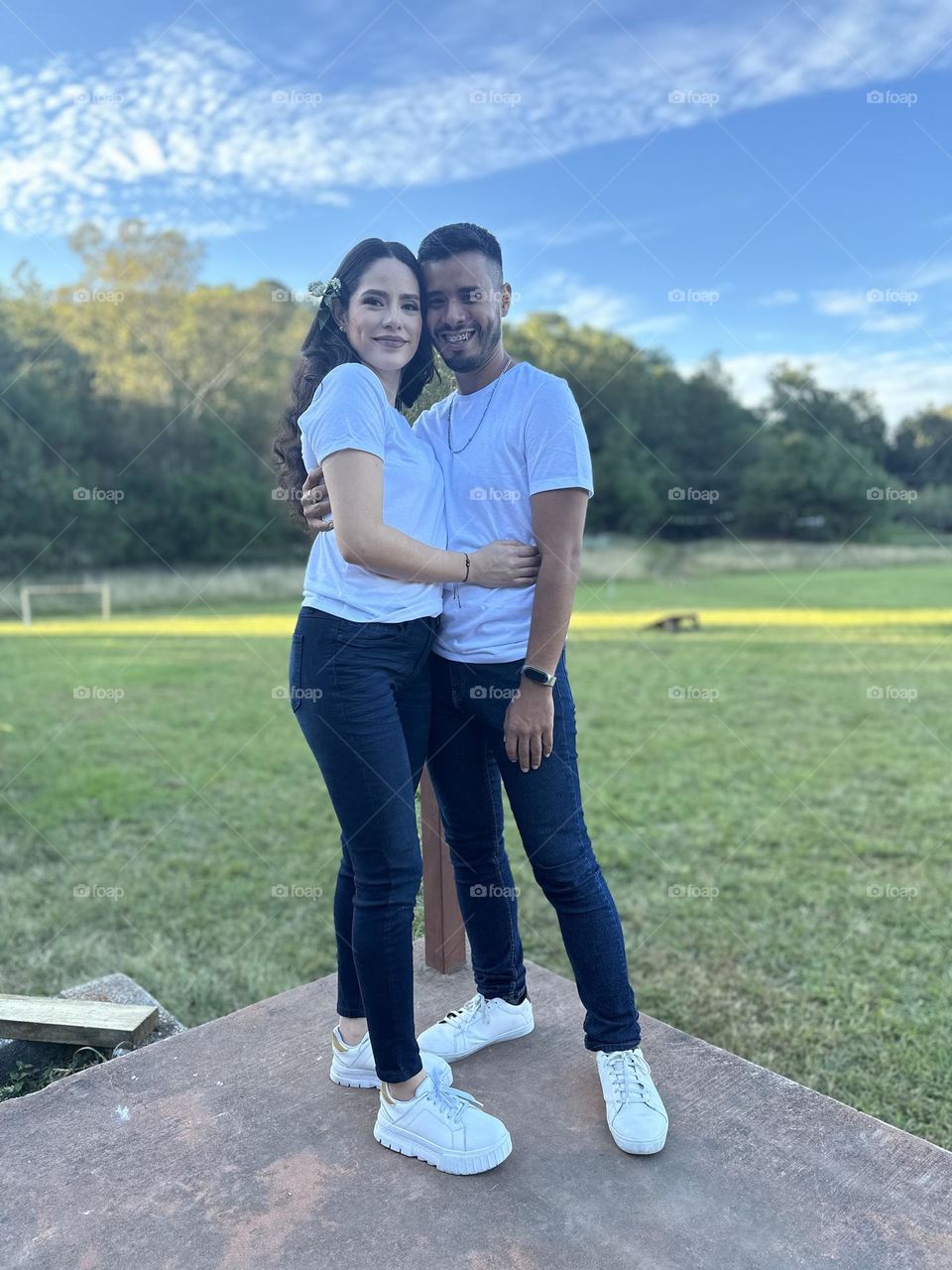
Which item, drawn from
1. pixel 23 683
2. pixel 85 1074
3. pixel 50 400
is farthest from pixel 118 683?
pixel 50 400

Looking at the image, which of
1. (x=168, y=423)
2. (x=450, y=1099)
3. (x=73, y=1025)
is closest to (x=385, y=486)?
(x=450, y=1099)

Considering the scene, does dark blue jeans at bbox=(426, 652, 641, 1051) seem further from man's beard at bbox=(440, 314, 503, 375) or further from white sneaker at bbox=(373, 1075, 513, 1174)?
man's beard at bbox=(440, 314, 503, 375)

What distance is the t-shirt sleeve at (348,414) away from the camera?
1.46 meters

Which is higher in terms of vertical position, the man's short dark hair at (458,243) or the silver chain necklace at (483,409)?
the man's short dark hair at (458,243)

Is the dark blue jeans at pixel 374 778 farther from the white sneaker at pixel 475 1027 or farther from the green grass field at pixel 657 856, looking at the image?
the green grass field at pixel 657 856

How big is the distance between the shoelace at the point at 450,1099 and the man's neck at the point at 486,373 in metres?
1.24

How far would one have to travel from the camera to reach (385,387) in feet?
5.37

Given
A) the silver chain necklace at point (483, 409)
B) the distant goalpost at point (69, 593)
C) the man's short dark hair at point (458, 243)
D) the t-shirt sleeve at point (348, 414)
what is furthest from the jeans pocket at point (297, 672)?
the distant goalpost at point (69, 593)

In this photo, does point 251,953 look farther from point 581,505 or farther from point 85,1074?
point 581,505

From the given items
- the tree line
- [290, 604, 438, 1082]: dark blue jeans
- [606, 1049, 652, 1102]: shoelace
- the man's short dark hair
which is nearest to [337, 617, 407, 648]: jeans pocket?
[290, 604, 438, 1082]: dark blue jeans

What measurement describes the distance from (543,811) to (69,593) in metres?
17.1

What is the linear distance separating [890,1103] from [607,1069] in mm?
927

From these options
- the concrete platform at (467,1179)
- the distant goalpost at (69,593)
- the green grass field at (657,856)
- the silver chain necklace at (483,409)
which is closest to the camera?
the concrete platform at (467,1179)

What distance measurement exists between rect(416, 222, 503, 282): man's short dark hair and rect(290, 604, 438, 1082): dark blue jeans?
62 centimetres
